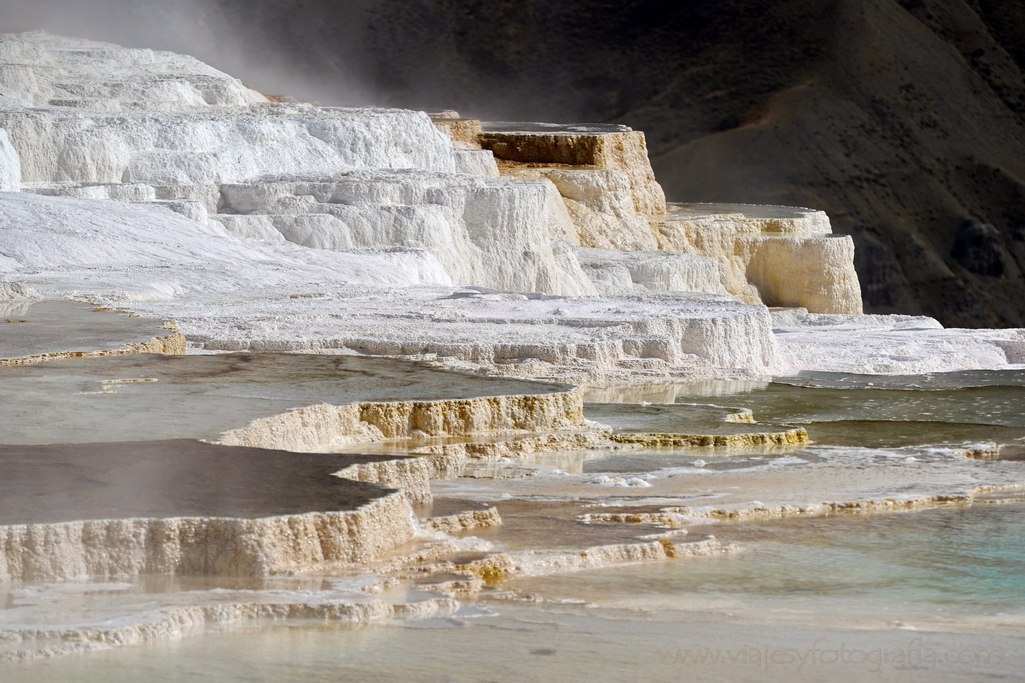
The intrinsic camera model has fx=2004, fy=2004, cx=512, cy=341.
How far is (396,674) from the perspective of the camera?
5223 mm

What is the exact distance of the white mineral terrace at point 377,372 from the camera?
6.12 meters

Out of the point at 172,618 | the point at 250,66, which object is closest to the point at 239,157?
the point at 172,618

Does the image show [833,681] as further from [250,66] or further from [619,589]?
[250,66]

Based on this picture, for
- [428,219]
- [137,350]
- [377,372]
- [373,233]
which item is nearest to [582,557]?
[377,372]

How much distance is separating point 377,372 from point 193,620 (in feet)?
15.4

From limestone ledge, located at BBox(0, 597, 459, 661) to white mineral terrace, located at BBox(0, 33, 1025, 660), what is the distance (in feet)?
0.04

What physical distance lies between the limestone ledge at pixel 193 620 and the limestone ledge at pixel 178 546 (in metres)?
0.34

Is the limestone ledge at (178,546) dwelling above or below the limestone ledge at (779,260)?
below

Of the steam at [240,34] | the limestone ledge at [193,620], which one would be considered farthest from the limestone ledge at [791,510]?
the steam at [240,34]

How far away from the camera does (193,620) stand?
5.59 m

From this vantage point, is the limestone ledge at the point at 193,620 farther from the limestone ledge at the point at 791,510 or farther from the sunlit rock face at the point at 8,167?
the sunlit rock face at the point at 8,167

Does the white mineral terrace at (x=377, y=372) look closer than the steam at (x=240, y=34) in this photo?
Yes

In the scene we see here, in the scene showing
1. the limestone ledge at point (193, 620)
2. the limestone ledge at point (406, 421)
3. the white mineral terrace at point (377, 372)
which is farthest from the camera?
the limestone ledge at point (406, 421)

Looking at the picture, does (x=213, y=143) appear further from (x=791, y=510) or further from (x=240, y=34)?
(x=240, y=34)
